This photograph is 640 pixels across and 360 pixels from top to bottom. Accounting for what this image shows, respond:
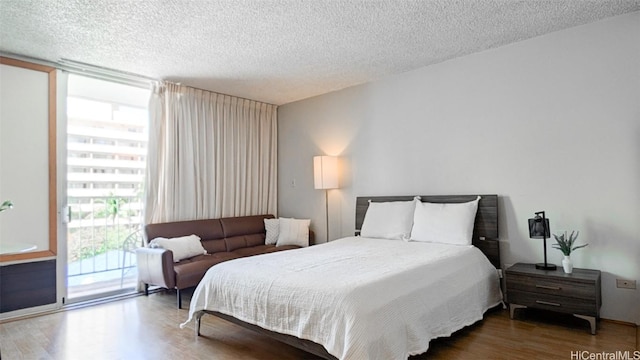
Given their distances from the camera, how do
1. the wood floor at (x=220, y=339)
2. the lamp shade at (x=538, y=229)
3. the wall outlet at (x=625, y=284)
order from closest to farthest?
the wood floor at (x=220, y=339)
the wall outlet at (x=625, y=284)
the lamp shade at (x=538, y=229)

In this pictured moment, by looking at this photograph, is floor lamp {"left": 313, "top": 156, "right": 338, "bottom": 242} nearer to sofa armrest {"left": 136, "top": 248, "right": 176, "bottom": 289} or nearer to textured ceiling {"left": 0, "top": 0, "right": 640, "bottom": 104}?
textured ceiling {"left": 0, "top": 0, "right": 640, "bottom": 104}

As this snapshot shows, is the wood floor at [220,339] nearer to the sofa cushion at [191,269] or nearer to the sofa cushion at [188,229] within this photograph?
the sofa cushion at [191,269]

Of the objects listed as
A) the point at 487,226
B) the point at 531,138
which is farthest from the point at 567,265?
the point at 531,138

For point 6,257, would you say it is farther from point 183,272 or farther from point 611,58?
point 611,58

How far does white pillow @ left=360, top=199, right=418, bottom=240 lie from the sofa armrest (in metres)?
2.15

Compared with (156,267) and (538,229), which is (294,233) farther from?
(538,229)

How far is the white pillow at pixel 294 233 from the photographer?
16.8 feet

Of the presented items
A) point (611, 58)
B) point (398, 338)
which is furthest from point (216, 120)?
point (611, 58)

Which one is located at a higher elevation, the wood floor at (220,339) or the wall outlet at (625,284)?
the wall outlet at (625,284)

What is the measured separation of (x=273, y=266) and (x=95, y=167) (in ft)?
10.2

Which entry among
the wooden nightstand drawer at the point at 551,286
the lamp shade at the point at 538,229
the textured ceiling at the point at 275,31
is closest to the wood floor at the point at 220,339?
the wooden nightstand drawer at the point at 551,286

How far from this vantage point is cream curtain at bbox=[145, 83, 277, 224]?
4.68 m

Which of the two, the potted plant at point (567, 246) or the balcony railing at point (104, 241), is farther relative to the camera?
A: the balcony railing at point (104, 241)

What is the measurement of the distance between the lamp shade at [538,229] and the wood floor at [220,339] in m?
0.72
